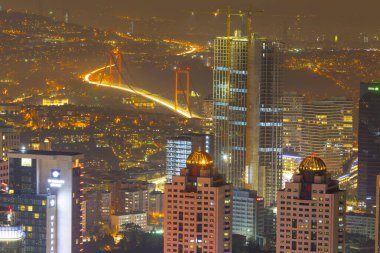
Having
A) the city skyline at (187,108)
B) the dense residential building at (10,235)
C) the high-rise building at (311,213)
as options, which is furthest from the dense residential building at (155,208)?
the dense residential building at (10,235)

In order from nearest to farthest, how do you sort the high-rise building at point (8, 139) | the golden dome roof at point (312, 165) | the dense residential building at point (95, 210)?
1. the golden dome roof at point (312, 165)
2. the dense residential building at point (95, 210)
3. the high-rise building at point (8, 139)

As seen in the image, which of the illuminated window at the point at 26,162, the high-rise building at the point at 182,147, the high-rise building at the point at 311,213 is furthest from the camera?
the high-rise building at the point at 182,147

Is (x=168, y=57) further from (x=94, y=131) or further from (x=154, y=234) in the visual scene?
(x=154, y=234)

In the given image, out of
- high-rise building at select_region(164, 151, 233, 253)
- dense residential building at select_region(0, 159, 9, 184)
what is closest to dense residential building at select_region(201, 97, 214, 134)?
dense residential building at select_region(0, 159, 9, 184)

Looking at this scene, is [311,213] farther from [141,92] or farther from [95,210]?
[141,92]

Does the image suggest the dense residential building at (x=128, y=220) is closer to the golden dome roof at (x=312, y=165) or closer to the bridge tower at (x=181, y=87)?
the bridge tower at (x=181, y=87)

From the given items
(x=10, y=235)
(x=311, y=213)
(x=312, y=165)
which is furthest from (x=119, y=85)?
(x=10, y=235)

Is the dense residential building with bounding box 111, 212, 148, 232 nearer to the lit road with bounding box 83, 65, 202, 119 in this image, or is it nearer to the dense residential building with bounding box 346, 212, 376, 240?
the lit road with bounding box 83, 65, 202, 119
